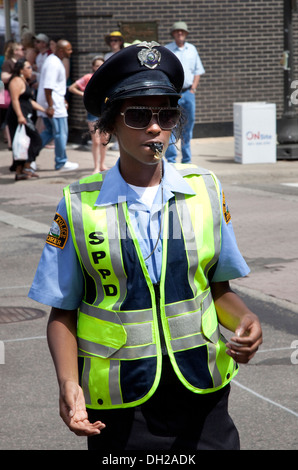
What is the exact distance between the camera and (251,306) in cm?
767

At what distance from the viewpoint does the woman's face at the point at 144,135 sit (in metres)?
2.87

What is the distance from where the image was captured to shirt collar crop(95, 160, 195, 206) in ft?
9.55

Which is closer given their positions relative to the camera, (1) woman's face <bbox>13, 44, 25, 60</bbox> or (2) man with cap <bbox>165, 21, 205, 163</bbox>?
(2) man with cap <bbox>165, 21, 205, 163</bbox>

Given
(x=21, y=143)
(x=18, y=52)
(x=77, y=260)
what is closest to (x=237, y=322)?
(x=77, y=260)

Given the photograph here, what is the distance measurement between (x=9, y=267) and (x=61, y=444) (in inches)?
175

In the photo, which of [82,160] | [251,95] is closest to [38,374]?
[82,160]

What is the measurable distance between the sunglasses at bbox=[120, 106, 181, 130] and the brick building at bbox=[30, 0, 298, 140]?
55.5ft

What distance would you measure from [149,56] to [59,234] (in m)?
0.63

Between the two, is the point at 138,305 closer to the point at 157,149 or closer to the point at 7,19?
the point at 157,149

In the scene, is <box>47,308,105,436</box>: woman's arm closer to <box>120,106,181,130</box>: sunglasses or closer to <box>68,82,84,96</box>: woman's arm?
<box>120,106,181,130</box>: sunglasses

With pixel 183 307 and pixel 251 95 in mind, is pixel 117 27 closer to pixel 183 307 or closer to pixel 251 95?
pixel 251 95

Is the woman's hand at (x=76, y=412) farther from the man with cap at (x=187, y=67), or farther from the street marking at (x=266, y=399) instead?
the man with cap at (x=187, y=67)

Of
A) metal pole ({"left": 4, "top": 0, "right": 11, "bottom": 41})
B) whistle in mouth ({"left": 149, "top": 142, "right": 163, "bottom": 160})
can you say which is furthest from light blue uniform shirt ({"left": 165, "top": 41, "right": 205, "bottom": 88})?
whistle in mouth ({"left": 149, "top": 142, "right": 163, "bottom": 160})

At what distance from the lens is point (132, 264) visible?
284 cm
